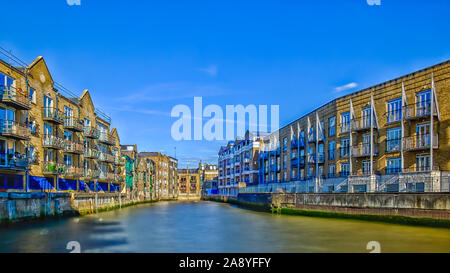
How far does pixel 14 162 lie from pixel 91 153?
1870 centimetres

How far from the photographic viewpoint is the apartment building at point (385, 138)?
30.9 m

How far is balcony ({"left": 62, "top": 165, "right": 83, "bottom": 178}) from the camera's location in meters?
37.2

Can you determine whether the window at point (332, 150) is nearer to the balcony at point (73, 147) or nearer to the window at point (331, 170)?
the window at point (331, 170)

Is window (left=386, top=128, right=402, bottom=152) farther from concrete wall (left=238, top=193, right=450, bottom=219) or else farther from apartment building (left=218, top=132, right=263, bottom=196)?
apartment building (left=218, top=132, right=263, bottom=196)

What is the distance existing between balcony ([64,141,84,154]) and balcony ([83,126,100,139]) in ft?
13.8

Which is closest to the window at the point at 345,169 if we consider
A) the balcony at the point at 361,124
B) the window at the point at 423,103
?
the balcony at the point at 361,124

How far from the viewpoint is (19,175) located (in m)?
29.8

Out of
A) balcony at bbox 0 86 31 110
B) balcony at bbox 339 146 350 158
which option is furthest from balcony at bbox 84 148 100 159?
balcony at bbox 339 146 350 158

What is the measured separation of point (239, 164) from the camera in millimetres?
91375
